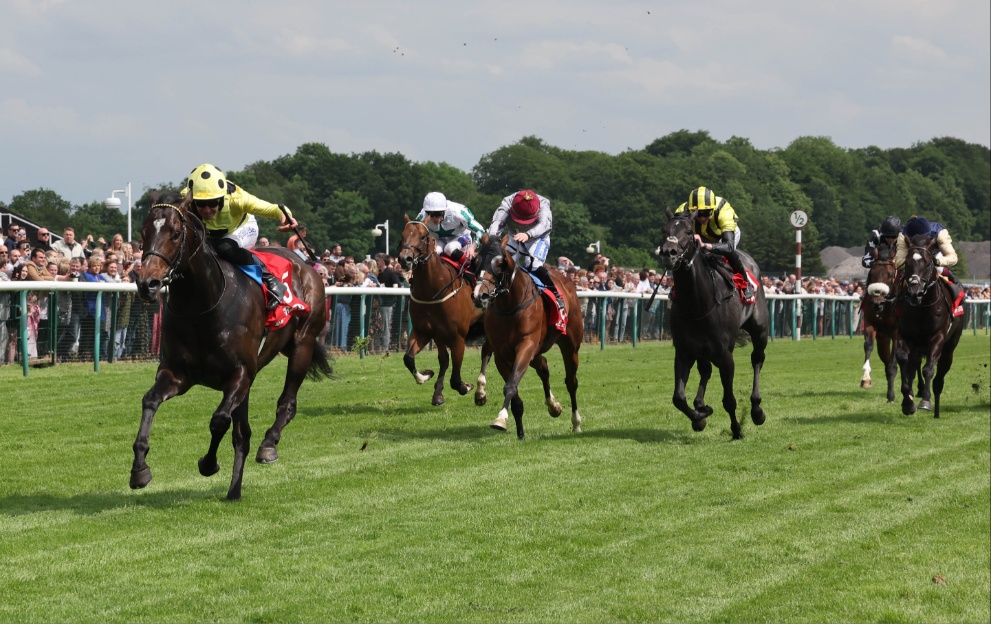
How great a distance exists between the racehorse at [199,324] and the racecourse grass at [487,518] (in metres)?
0.45

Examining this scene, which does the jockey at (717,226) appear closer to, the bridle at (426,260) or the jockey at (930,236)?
the jockey at (930,236)

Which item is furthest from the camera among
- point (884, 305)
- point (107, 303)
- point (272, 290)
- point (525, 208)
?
point (107, 303)

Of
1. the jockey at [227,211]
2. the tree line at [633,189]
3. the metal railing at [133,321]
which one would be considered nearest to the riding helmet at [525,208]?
the metal railing at [133,321]

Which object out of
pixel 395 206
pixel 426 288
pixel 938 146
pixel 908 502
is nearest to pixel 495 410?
pixel 426 288

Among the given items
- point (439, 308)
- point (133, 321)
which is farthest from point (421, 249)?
point (133, 321)

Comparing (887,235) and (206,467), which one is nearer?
(206,467)

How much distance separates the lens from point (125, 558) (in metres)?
6.12

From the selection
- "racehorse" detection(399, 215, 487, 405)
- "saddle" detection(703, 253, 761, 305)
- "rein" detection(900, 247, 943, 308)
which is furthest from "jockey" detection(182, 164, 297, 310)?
"rein" detection(900, 247, 943, 308)

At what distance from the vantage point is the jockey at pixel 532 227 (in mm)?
11117

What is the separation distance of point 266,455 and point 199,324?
166cm

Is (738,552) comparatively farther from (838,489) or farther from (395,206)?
(395,206)

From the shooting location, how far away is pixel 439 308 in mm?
12633

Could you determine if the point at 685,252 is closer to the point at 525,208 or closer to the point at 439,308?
the point at 525,208

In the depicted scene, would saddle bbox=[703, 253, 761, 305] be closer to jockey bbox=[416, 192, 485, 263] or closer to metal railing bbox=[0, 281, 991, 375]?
metal railing bbox=[0, 281, 991, 375]
